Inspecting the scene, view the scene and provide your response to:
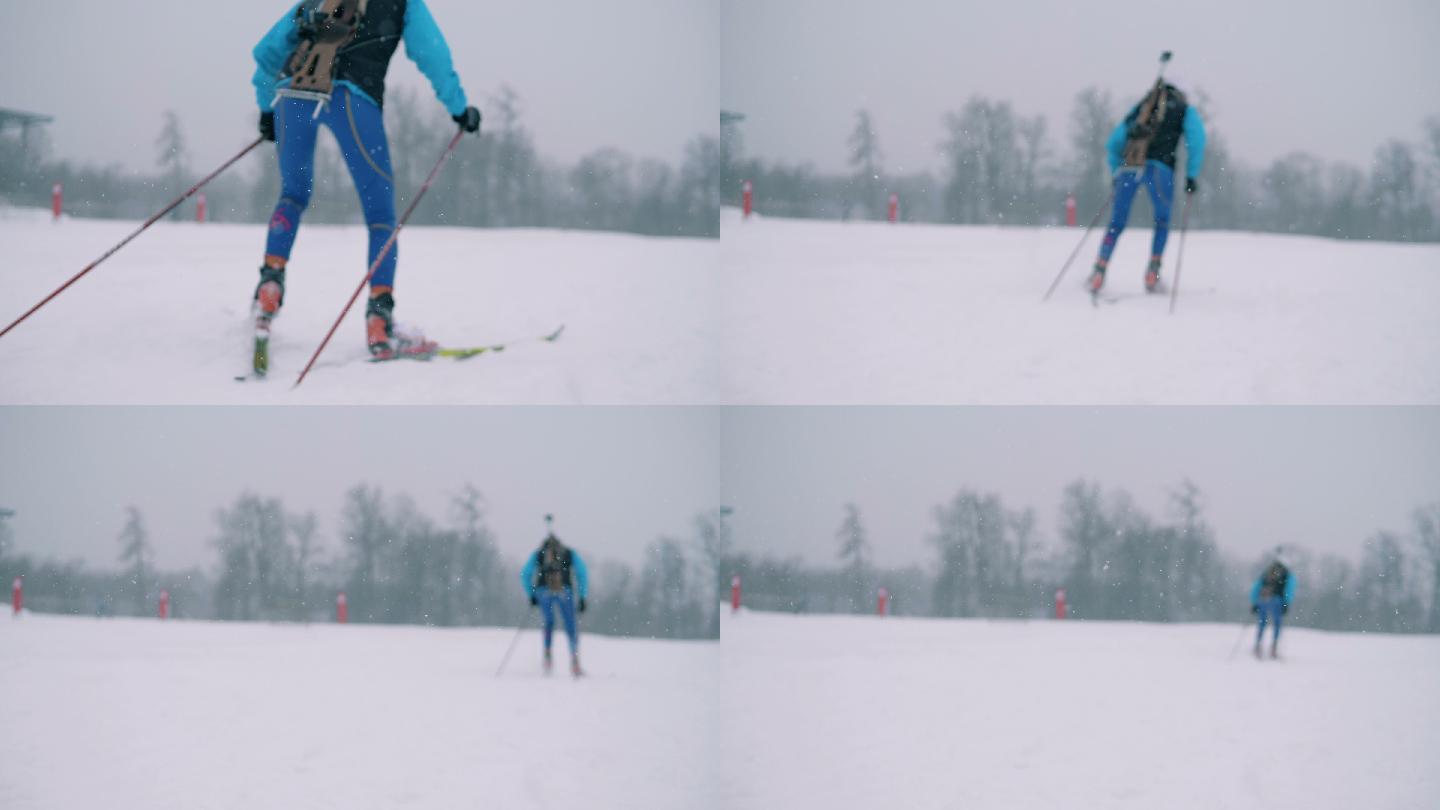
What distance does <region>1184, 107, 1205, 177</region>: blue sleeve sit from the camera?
3557 millimetres

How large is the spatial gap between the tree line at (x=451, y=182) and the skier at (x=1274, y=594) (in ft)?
6.97

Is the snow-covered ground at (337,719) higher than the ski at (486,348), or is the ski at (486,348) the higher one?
the ski at (486,348)

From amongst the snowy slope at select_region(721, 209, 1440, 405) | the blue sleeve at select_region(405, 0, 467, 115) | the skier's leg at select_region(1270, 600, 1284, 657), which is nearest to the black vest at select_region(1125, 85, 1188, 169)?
the snowy slope at select_region(721, 209, 1440, 405)

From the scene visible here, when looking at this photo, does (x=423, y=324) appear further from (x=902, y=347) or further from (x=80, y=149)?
(x=902, y=347)

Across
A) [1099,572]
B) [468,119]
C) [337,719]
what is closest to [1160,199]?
[1099,572]

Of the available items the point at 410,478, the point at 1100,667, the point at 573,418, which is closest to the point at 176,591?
the point at 410,478

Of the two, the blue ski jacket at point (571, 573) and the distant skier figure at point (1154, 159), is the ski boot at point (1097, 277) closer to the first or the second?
the distant skier figure at point (1154, 159)

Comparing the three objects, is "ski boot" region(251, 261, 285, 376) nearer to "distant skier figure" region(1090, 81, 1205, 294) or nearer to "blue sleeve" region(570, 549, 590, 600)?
"blue sleeve" region(570, 549, 590, 600)

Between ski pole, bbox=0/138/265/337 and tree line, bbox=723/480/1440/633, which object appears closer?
ski pole, bbox=0/138/265/337

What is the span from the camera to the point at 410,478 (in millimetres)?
3494

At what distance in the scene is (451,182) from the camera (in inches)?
141

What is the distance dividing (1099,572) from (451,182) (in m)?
2.50

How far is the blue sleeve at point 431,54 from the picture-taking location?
323 cm

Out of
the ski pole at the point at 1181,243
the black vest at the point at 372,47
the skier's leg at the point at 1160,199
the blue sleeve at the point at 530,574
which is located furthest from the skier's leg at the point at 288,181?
the ski pole at the point at 1181,243
